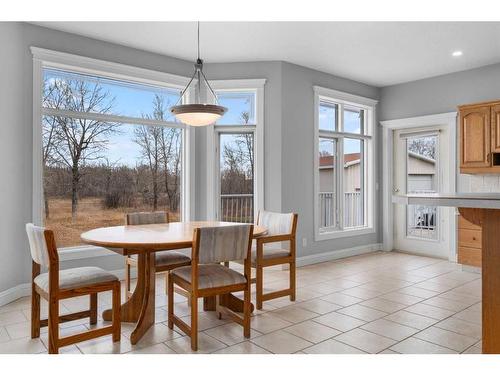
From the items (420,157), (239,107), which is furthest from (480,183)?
(239,107)

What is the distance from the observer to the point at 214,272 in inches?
110

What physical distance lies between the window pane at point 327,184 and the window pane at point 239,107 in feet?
4.05

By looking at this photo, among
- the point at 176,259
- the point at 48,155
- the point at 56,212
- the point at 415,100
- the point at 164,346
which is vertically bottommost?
the point at 164,346

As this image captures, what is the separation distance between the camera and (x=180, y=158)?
500 cm

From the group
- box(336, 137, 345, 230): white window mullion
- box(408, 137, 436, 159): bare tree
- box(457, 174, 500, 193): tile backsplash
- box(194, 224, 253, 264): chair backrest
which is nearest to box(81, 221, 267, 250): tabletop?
box(194, 224, 253, 264): chair backrest

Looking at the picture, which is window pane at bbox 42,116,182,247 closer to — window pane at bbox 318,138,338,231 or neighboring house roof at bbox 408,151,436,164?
Result: window pane at bbox 318,138,338,231

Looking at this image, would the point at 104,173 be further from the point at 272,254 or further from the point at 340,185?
the point at 340,185

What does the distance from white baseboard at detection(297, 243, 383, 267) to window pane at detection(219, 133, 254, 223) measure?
3.07ft

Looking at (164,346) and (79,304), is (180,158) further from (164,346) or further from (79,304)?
(164,346)

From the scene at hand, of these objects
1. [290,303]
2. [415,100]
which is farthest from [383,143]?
[290,303]

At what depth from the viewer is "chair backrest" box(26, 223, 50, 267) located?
7.89ft

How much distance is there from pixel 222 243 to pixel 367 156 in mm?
4433

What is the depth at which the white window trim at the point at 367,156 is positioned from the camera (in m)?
5.38
